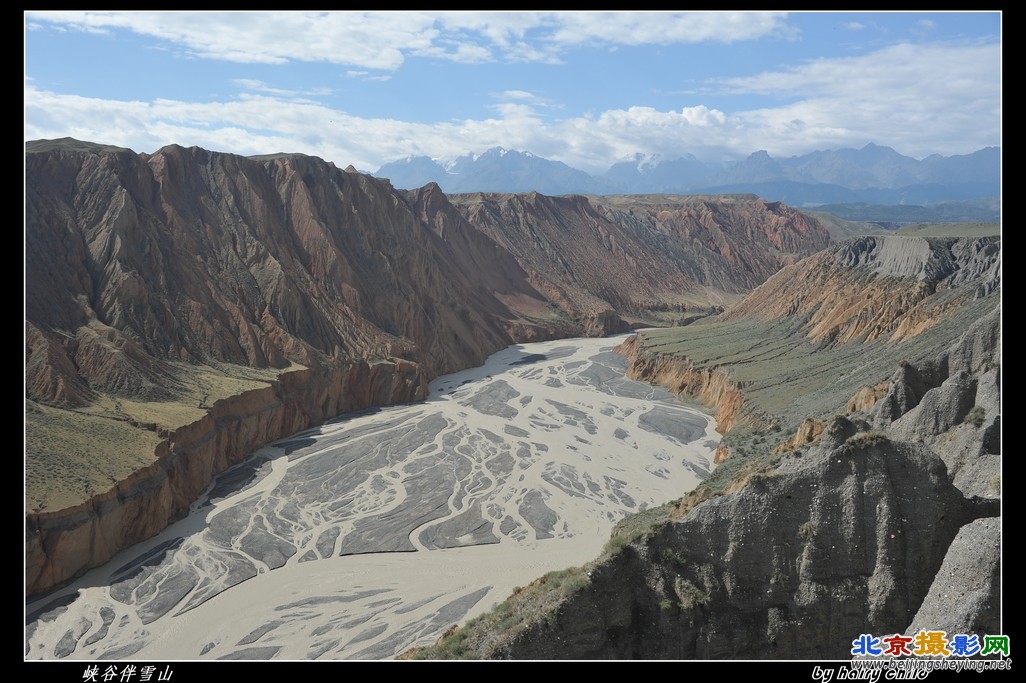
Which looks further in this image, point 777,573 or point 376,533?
point 376,533

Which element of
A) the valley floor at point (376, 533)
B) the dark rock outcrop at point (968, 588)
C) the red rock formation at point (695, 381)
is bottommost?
the valley floor at point (376, 533)

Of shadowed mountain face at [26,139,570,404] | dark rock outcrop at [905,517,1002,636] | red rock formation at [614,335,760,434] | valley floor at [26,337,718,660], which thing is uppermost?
shadowed mountain face at [26,139,570,404]

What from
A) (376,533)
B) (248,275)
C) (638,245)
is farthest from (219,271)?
(638,245)

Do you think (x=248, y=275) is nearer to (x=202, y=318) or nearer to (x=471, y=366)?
(x=202, y=318)

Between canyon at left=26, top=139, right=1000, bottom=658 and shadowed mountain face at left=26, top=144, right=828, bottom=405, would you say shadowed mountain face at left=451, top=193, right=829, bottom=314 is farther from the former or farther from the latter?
canyon at left=26, top=139, right=1000, bottom=658

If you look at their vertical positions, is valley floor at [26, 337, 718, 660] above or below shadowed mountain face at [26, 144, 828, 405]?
below

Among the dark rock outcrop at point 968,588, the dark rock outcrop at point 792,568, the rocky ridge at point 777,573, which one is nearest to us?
the dark rock outcrop at point 968,588

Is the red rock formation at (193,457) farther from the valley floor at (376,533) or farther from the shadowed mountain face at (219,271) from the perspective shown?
the shadowed mountain face at (219,271)

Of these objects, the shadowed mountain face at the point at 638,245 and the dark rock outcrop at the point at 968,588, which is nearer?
→ the dark rock outcrop at the point at 968,588

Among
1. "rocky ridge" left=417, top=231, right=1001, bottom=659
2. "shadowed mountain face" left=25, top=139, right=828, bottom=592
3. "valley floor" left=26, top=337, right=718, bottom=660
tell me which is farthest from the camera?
"shadowed mountain face" left=25, top=139, right=828, bottom=592

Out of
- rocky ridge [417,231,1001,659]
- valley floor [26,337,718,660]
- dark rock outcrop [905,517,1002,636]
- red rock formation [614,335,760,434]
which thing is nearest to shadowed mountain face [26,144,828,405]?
valley floor [26,337,718,660]

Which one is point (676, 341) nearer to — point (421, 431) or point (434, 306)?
point (434, 306)

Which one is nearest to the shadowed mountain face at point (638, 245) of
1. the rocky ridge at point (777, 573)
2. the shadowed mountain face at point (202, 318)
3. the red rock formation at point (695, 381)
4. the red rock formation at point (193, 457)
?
the shadowed mountain face at point (202, 318)
